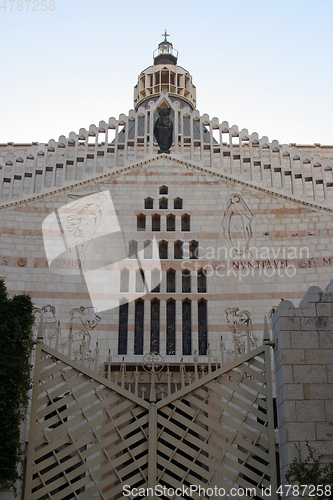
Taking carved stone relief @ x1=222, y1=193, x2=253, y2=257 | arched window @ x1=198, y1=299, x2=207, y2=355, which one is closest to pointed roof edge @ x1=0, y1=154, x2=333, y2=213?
carved stone relief @ x1=222, y1=193, x2=253, y2=257

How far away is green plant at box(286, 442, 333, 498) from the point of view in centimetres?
745

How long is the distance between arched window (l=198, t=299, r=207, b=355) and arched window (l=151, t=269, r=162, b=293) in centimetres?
133

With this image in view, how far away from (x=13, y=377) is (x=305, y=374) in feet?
14.2

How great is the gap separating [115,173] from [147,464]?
1137cm

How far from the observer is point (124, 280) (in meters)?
16.6

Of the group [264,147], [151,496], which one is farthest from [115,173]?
[151,496]

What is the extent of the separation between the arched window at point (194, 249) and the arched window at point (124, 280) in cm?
205

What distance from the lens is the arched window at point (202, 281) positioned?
16.5 meters

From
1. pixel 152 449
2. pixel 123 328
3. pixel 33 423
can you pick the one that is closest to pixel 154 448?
pixel 152 449

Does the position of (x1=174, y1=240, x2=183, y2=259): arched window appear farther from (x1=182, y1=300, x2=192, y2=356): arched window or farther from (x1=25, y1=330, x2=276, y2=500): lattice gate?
(x1=25, y1=330, x2=276, y2=500): lattice gate

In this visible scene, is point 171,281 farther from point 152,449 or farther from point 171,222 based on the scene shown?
point 152,449

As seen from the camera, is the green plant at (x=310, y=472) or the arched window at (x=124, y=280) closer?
the green plant at (x=310, y=472)

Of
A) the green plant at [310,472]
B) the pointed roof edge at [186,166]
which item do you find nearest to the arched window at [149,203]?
the pointed roof edge at [186,166]

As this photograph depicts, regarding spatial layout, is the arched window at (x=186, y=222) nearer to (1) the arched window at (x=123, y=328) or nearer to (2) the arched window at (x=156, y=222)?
(2) the arched window at (x=156, y=222)
